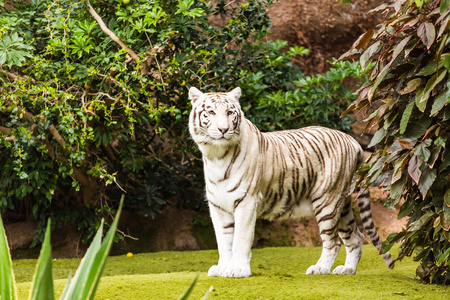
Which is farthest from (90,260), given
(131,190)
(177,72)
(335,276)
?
(131,190)

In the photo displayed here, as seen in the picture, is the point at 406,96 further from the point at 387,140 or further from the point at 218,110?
the point at 218,110

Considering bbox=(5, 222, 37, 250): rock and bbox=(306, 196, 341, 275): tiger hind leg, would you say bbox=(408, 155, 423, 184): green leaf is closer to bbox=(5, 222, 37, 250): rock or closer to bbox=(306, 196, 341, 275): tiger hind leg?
bbox=(306, 196, 341, 275): tiger hind leg

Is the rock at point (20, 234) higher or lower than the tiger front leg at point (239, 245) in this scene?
lower

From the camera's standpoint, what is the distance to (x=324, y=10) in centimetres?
937

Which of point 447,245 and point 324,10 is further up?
point 324,10

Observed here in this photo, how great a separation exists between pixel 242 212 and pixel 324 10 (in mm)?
5916

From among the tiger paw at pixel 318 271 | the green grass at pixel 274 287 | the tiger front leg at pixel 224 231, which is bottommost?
the tiger paw at pixel 318 271

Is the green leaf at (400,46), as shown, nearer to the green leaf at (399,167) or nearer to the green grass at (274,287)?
the green leaf at (399,167)

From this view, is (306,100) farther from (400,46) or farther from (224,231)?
(400,46)

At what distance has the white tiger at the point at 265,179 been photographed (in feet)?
14.5

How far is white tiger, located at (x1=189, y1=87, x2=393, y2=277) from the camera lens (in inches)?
174

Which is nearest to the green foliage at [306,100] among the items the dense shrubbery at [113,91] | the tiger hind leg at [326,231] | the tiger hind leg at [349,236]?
the dense shrubbery at [113,91]

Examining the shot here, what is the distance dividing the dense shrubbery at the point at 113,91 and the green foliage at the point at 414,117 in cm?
215

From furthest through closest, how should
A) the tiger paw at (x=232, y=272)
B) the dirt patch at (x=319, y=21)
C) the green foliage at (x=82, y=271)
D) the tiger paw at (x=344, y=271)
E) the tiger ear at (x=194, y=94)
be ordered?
the dirt patch at (x=319, y=21), the tiger paw at (x=344, y=271), the tiger ear at (x=194, y=94), the tiger paw at (x=232, y=272), the green foliage at (x=82, y=271)
